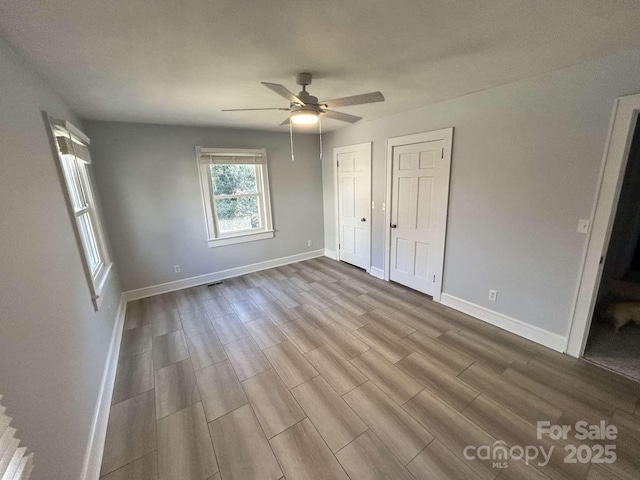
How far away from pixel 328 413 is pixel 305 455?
0.31 meters

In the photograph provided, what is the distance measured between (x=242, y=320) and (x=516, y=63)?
3459mm

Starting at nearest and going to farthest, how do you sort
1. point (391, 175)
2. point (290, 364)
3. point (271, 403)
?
point (271, 403) → point (290, 364) → point (391, 175)

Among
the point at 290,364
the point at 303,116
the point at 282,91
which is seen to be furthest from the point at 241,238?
the point at 282,91

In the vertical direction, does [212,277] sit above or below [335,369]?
above

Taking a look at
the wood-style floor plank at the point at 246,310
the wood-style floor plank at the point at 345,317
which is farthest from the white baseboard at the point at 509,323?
the wood-style floor plank at the point at 246,310

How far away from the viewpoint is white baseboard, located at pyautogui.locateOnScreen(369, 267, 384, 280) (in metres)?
3.99

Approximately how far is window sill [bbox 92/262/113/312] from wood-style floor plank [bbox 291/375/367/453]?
1.78 metres

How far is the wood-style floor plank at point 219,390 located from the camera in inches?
72.1

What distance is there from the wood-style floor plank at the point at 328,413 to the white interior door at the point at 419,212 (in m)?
2.01

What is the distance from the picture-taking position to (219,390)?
1.99 m

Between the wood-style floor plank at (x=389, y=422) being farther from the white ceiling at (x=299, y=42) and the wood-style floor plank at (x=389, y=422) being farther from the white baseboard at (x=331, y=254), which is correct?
the white baseboard at (x=331, y=254)

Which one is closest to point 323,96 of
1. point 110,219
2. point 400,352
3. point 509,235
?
point 509,235

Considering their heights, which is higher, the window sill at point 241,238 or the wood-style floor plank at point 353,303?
the window sill at point 241,238

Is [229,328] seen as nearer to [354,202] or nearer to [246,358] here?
[246,358]
